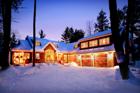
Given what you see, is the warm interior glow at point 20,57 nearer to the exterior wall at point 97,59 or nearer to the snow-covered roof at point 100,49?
the exterior wall at point 97,59

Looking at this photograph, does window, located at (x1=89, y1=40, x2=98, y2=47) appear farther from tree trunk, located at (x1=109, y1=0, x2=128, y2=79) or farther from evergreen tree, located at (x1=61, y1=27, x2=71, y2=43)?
evergreen tree, located at (x1=61, y1=27, x2=71, y2=43)

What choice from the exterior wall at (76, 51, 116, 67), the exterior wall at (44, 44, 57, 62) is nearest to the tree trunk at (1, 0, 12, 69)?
the exterior wall at (76, 51, 116, 67)

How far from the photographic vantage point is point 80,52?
37.6m

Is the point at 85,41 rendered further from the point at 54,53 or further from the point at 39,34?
the point at 39,34

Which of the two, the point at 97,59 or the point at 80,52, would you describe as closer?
the point at 97,59

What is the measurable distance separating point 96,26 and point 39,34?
29771 mm

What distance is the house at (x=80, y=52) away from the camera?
104 feet

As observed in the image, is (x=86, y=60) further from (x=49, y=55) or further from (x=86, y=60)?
(x=49, y=55)

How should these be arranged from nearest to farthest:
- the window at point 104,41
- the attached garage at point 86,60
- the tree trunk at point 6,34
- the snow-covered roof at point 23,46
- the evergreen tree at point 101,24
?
the tree trunk at point 6,34 < the window at point 104,41 < the attached garage at point 86,60 < the snow-covered roof at point 23,46 < the evergreen tree at point 101,24

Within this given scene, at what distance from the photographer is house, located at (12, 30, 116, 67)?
3171 cm

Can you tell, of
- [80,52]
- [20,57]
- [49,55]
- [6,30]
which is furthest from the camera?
[49,55]

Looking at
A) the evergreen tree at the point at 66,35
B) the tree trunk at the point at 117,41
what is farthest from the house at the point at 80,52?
the evergreen tree at the point at 66,35

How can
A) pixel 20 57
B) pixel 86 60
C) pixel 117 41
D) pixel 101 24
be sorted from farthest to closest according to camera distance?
pixel 101 24
pixel 20 57
pixel 86 60
pixel 117 41

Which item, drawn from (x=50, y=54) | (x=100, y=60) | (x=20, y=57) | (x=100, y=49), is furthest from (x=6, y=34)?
(x=50, y=54)
